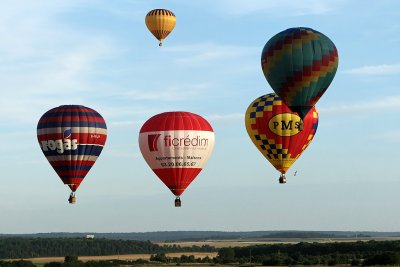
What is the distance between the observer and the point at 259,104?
7206 cm

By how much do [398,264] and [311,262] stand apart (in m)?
14.8

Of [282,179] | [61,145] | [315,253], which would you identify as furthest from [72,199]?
[315,253]

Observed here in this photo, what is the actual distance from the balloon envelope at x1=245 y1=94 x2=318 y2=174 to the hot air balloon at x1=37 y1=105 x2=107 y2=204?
13.2m

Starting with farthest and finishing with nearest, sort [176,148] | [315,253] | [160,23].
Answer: [315,253], [160,23], [176,148]

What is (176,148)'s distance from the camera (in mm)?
68750

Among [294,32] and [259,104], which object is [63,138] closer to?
[259,104]

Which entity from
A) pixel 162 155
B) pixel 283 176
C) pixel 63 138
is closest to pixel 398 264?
pixel 283 176

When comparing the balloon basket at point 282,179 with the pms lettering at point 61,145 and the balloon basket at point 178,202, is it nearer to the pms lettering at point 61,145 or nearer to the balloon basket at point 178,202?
the balloon basket at point 178,202

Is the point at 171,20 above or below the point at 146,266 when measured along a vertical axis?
above

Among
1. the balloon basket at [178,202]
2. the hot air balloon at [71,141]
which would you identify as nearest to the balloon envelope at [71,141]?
the hot air balloon at [71,141]

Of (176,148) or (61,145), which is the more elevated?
(61,145)

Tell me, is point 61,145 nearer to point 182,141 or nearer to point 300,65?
point 182,141

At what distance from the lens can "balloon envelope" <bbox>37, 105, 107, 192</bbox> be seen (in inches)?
2734

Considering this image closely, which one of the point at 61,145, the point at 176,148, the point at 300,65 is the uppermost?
the point at 300,65
